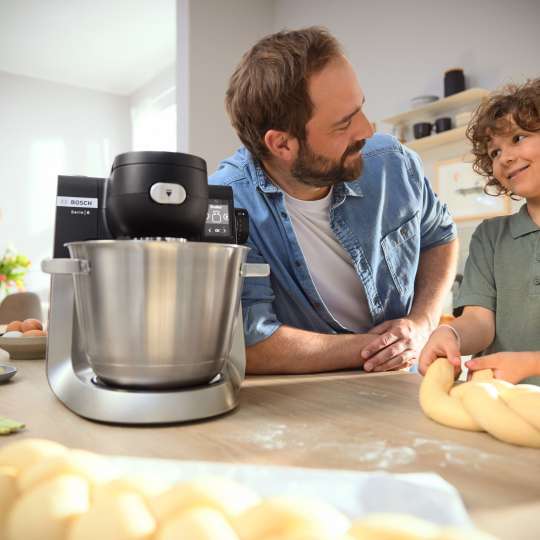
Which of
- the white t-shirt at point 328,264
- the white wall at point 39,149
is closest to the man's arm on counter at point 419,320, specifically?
the white t-shirt at point 328,264

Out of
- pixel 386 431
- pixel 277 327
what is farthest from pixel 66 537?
pixel 277 327

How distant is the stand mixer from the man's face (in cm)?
68

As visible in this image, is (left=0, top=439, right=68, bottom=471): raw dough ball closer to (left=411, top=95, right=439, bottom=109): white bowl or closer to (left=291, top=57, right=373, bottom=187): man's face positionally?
(left=291, top=57, right=373, bottom=187): man's face

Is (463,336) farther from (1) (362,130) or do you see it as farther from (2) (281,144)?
(2) (281,144)

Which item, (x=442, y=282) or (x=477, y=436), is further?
(x=442, y=282)

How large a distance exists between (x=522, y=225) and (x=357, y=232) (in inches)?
14.4

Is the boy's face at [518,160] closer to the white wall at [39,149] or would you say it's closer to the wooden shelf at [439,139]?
the wooden shelf at [439,139]

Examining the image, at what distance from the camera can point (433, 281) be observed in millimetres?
1375

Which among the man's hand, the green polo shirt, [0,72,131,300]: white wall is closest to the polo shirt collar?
the green polo shirt

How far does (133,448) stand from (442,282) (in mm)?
1045

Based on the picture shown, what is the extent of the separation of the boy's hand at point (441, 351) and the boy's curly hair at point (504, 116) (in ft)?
1.76

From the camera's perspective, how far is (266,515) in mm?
300

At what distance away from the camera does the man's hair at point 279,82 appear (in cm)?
127

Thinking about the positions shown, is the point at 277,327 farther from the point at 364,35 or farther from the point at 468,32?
the point at 364,35
